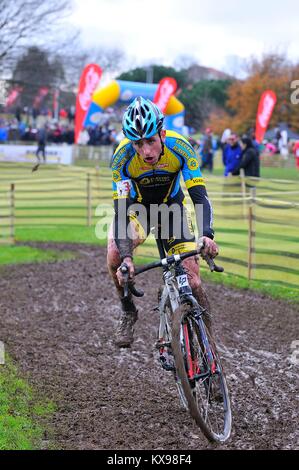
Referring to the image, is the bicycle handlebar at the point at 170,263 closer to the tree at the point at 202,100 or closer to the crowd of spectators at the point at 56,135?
the crowd of spectators at the point at 56,135

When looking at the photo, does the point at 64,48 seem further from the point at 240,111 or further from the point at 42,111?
the point at 240,111

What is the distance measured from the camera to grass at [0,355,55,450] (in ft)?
16.9

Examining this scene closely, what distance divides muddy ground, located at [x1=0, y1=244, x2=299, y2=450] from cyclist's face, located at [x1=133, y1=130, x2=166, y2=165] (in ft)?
6.73

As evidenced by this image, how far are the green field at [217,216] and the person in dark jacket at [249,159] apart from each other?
93 centimetres

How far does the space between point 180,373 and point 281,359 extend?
263 centimetres

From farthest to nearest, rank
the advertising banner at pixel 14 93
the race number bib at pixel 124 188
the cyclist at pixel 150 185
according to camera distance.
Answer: the advertising banner at pixel 14 93, the race number bib at pixel 124 188, the cyclist at pixel 150 185

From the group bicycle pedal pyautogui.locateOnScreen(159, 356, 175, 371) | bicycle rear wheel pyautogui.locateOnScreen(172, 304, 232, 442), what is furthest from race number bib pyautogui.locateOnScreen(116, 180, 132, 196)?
bicycle pedal pyautogui.locateOnScreen(159, 356, 175, 371)

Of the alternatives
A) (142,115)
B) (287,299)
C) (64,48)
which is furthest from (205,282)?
(64,48)

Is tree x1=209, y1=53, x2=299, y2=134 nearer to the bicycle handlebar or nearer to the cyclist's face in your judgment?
the cyclist's face

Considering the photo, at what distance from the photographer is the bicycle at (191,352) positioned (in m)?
5.09

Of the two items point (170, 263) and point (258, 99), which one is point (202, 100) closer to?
point (258, 99)

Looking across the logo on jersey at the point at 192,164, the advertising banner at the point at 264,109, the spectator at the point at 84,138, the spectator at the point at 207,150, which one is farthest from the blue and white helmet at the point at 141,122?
the spectator at the point at 84,138

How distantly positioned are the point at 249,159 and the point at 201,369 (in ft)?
41.0

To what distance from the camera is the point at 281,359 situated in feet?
24.3
